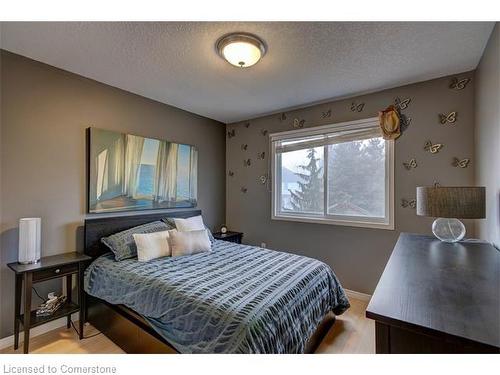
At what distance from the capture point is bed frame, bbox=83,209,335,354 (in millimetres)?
1700

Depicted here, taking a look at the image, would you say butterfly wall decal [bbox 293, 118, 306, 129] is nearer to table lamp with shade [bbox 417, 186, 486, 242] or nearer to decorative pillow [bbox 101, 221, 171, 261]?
table lamp with shade [bbox 417, 186, 486, 242]

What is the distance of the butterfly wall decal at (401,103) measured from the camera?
8.38 ft

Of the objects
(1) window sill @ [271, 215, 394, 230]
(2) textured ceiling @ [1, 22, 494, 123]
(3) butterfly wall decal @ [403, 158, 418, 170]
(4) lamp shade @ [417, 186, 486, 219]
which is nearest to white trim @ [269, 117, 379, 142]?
(2) textured ceiling @ [1, 22, 494, 123]

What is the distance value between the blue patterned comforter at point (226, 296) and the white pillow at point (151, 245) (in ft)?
0.26

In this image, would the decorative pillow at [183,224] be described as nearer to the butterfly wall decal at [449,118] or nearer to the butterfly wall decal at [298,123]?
the butterfly wall decal at [298,123]

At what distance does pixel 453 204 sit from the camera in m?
1.51

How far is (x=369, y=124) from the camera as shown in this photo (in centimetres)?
275

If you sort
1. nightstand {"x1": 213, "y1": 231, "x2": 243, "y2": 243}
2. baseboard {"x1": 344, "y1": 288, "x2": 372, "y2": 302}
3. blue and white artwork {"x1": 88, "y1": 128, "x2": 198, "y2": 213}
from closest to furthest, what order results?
blue and white artwork {"x1": 88, "y1": 128, "x2": 198, "y2": 213}
baseboard {"x1": 344, "y1": 288, "x2": 372, "y2": 302}
nightstand {"x1": 213, "y1": 231, "x2": 243, "y2": 243}

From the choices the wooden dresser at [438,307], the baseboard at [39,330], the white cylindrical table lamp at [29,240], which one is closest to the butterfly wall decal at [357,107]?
the wooden dresser at [438,307]

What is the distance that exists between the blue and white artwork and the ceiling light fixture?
4.91 feet
